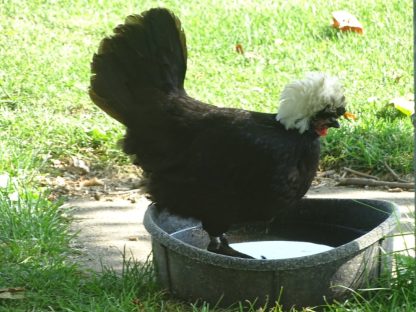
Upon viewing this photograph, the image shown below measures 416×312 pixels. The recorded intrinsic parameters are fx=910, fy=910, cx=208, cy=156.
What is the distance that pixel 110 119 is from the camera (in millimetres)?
7273

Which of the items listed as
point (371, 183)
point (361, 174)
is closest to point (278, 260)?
point (371, 183)

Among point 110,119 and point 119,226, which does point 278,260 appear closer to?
point 119,226

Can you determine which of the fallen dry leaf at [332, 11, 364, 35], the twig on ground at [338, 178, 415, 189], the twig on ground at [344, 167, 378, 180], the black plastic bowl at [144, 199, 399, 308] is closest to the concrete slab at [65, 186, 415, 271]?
the twig on ground at [338, 178, 415, 189]

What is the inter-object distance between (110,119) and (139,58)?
7.27 ft

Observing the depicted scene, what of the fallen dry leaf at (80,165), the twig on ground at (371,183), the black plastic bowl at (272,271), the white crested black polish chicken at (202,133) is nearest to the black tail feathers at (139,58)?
the white crested black polish chicken at (202,133)

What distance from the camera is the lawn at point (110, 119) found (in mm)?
4773

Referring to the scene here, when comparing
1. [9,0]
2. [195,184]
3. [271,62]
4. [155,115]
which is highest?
[9,0]

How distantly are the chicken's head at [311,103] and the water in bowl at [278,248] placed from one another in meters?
0.73

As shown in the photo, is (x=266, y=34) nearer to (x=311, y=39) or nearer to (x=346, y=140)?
(x=311, y=39)

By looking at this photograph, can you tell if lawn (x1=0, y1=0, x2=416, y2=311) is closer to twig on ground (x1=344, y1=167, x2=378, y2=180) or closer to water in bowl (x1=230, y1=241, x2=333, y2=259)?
twig on ground (x1=344, y1=167, x2=378, y2=180)

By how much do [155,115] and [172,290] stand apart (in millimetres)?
995

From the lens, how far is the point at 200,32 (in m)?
9.35

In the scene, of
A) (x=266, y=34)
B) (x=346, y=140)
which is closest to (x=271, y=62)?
(x=266, y=34)

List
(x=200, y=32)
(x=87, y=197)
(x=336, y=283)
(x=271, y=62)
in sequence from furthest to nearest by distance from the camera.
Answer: (x=200, y=32)
(x=271, y=62)
(x=87, y=197)
(x=336, y=283)
